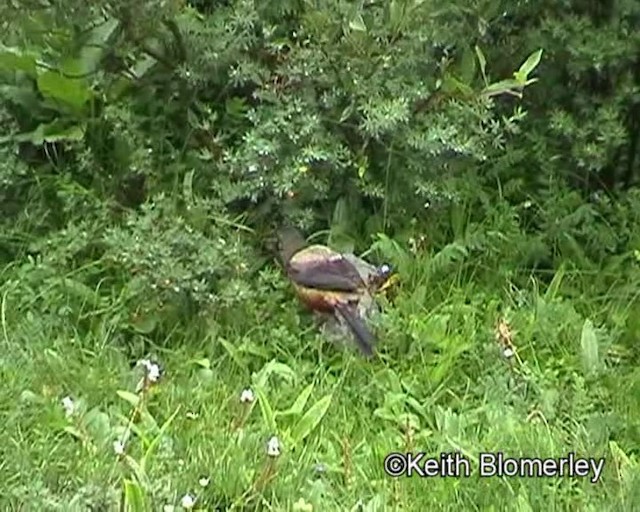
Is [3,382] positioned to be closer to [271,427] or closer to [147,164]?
[271,427]

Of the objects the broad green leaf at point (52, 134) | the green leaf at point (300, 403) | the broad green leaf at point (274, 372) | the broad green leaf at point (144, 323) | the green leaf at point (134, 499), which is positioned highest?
the green leaf at point (134, 499)

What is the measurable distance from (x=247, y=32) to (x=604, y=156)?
134 centimetres

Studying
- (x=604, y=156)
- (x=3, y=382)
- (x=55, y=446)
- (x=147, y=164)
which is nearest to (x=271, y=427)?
(x=55, y=446)

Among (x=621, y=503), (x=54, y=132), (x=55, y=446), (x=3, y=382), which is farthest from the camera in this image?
(x=54, y=132)

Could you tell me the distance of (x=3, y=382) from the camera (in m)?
4.12

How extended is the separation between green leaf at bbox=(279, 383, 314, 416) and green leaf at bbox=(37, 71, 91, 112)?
1686mm

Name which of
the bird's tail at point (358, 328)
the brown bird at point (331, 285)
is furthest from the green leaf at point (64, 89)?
the bird's tail at point (358, 328)

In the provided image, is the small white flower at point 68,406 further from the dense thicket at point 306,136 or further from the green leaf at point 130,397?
the dense thicket at point 306,136

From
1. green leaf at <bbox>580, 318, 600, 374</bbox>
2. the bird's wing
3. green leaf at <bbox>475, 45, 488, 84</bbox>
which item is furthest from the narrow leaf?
green leaf at <bbox>580, 318, 600, 374</bbox>

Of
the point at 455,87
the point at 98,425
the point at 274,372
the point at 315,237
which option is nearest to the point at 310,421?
the point at 274,372

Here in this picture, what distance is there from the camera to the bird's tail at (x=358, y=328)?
433 centimetres

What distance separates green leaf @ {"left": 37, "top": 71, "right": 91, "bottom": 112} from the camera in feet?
17.1

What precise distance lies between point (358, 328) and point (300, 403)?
43 cm

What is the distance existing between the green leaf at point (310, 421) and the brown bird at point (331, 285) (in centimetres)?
37
